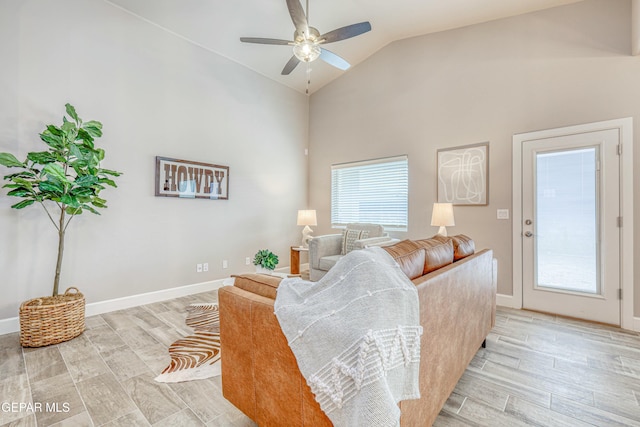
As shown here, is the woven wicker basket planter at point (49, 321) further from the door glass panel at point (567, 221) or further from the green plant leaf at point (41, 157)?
the door glass panel at point (567, 221)

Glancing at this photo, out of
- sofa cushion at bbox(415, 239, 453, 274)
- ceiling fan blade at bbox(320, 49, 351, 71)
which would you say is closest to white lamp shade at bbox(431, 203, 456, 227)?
sofa cushion at bbox(415, 239, 453, 274)

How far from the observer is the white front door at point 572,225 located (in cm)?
285

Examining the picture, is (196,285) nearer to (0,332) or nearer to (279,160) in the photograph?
(0,332)

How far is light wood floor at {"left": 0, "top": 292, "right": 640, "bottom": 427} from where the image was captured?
1.56 metres

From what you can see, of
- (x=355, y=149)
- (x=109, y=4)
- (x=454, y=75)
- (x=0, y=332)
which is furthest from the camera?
(x=355, y=149)

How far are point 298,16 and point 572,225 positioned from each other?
3587 millimetres

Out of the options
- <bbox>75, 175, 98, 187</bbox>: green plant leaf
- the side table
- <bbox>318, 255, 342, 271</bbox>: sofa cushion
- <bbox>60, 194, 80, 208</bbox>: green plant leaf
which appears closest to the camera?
<bbox>60, 194, 80, 208</bbox>: green plant leaf

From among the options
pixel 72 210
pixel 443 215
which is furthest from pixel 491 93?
pixel 72 210

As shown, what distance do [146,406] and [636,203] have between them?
4.50 meters

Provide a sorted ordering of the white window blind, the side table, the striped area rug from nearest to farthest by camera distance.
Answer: the striped area rug, the white window blind, the side table

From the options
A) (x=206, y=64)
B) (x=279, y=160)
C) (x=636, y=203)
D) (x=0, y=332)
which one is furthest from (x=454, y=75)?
(x=0, y=332)

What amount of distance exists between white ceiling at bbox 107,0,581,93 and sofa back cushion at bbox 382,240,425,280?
3288 millimetres

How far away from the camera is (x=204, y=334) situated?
8.43 ft

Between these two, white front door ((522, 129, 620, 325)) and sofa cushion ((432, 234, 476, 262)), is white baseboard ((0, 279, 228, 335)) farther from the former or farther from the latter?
white front door ((522, 129, 620, 325))
